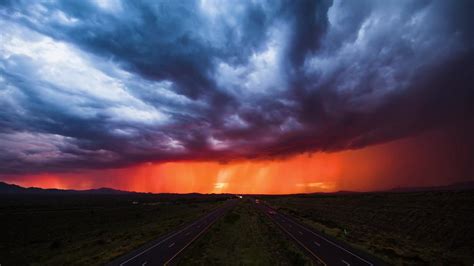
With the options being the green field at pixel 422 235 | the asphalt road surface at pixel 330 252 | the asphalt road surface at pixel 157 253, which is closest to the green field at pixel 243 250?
the asphalt road surface at pixel 157 253

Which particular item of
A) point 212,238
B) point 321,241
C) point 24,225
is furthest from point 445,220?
point 24,225

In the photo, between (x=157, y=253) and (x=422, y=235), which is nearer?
(x=157, y=253)

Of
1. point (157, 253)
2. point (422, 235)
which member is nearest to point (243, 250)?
point (157, 253)

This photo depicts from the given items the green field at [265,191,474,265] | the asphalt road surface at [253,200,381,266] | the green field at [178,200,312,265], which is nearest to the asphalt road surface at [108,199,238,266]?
the green field at [178,200,312,265]

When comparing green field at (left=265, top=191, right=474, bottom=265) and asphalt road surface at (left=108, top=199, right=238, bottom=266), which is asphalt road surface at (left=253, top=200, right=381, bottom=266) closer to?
green field at (left=265, top=191, right=474, bottom=265)

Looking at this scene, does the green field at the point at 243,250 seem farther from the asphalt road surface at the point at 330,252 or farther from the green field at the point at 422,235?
the green field at the point at 422,235

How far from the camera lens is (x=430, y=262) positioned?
85.5ft

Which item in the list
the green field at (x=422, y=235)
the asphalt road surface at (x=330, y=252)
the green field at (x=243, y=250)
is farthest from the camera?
the green field at (x=422, y=235)

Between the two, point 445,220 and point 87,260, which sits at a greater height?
point 445,220

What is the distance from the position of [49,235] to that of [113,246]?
2574 centimetres

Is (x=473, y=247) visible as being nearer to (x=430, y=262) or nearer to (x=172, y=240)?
(x=430, y=262)

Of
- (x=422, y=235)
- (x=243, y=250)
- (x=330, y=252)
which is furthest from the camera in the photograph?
(x=422, y=235)

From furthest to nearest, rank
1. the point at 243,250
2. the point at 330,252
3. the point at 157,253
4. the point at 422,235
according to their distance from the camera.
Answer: the point at 422,235, the point at 243,250, the point at 157,253, the point at 330,252

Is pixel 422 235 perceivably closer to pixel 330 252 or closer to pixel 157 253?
pixel 330 252
